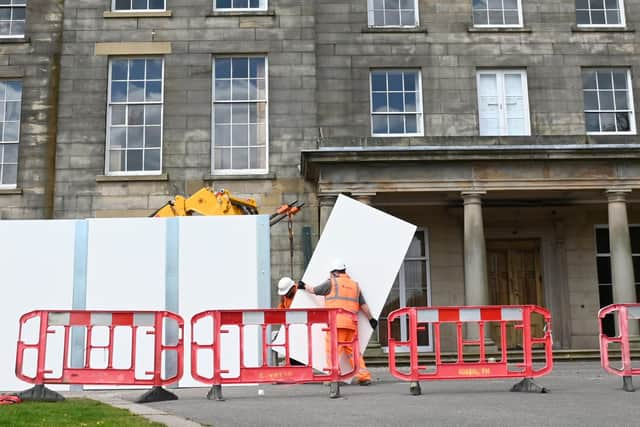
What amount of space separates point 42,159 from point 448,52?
391 inches

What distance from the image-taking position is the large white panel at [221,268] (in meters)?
12.6

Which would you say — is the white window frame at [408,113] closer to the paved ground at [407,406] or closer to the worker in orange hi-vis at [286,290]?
the worker in orange hi-vis at [286,290]

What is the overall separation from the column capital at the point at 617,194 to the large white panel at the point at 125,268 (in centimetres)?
1021

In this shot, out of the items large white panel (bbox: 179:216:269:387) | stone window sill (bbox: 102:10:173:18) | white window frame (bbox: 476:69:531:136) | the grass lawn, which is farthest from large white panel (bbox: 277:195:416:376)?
stone window sill (bbox: 102:10:173:18)

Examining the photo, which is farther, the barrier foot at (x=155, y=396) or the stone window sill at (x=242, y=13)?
the stone window sill at (x=242, y=13)

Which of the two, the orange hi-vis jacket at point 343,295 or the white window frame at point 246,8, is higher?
the white window frame at point 246,8

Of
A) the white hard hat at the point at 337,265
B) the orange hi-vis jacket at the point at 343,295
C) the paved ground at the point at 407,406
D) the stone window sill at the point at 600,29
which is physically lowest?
the paved ground at the point at 407,406

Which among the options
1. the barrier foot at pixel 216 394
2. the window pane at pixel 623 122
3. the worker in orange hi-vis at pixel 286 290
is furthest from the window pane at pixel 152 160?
the window pane at pixel 623 122

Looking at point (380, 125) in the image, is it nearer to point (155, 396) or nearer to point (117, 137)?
point (117, 137)

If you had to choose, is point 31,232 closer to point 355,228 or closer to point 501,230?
point 355,228

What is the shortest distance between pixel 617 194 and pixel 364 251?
7.94 metres

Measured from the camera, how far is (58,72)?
1994 centimetres

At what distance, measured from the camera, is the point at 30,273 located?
12.8m

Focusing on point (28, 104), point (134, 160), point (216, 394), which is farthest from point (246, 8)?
point (216, 394)
